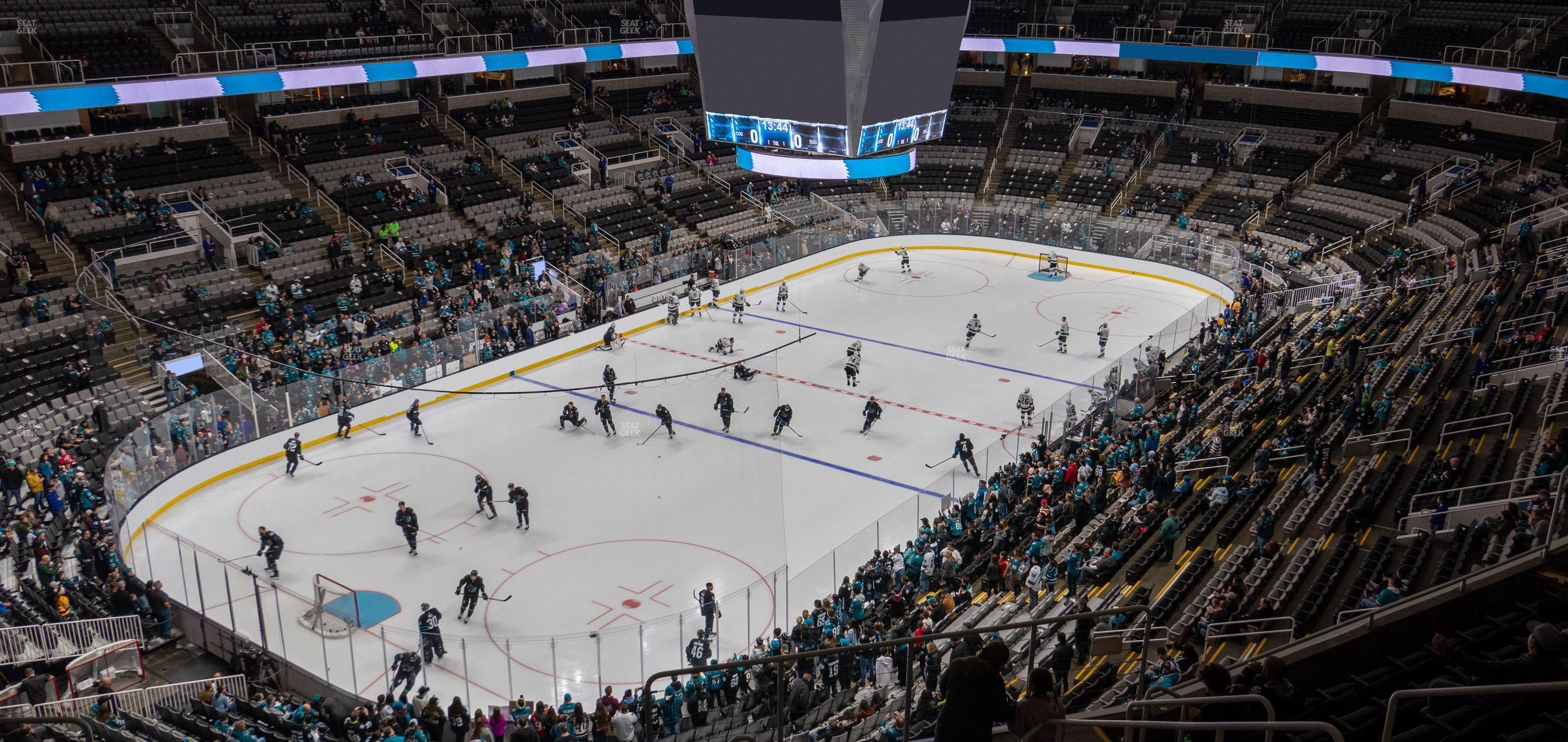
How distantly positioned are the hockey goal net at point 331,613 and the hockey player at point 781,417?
8.86 metres

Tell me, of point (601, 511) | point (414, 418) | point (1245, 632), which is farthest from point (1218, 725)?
point (414, 418)

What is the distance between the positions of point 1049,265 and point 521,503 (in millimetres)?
24801

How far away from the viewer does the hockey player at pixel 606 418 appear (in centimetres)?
2230

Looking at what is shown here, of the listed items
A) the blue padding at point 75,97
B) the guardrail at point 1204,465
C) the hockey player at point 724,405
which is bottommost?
the guardrail at point 1204,465

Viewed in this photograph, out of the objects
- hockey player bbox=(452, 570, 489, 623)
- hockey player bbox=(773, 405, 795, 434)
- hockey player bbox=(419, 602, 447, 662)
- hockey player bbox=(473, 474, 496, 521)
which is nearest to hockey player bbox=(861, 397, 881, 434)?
hockey player bbox=(773, 405, 795, 434)

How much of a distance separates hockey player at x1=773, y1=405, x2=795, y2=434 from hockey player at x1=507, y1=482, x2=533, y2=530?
5.18m

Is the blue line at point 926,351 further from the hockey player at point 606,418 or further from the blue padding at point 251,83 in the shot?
the blue padding at point 251,83

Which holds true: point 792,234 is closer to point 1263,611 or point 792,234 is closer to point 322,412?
point 322,412

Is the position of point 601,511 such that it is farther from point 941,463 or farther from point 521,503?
point 941,463

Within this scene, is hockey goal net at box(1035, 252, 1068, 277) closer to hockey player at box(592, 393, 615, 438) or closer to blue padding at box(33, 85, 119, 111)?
hockey player at box(592, 393, 615, 438)

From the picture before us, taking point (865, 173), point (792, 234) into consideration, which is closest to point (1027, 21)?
point (792, 234)

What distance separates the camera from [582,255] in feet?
117

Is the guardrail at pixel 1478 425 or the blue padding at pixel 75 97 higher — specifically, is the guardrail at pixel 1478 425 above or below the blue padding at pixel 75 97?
below

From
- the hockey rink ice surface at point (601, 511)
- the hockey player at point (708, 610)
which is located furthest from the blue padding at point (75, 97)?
the hockey player at point (708, 610)
